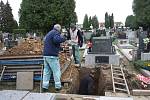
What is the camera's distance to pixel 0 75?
9977 millimetres

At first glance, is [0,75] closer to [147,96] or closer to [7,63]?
[7,63]

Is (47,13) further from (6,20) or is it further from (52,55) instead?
(52,55)

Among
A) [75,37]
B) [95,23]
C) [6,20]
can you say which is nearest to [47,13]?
[75,37]

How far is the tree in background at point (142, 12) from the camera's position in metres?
54.2

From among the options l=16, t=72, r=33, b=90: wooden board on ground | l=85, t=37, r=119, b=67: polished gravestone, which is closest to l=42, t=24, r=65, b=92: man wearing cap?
l=16, t=72, r=33, b=90: wooden board on ground

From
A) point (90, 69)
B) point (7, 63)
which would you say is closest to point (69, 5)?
point (90, 69)

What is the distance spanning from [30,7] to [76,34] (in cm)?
2580

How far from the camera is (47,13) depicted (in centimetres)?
3766

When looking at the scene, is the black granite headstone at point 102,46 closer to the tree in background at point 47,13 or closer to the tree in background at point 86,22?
the tree in background at point 47,13

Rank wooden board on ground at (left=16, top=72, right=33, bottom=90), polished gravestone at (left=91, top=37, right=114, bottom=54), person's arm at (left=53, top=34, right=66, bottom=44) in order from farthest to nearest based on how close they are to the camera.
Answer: polished gravestone at (left=91, top=37, right=114, bottom=54)
wooden board on ground at (left=16, top=72, right=33, bottom=90)
person's arm at (left=53, top=34, right=66, bottom=44)

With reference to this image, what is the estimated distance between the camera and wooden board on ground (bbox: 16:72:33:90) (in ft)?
31.1

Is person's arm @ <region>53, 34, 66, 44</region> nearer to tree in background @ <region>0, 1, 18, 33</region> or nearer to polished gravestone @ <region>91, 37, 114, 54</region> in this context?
polished gravestone @ <region>91, 37, 114, 54</region>

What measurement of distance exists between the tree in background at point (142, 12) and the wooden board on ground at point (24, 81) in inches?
1812

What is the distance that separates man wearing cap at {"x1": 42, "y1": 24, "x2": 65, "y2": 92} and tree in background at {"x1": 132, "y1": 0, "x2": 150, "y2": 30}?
46.2m
